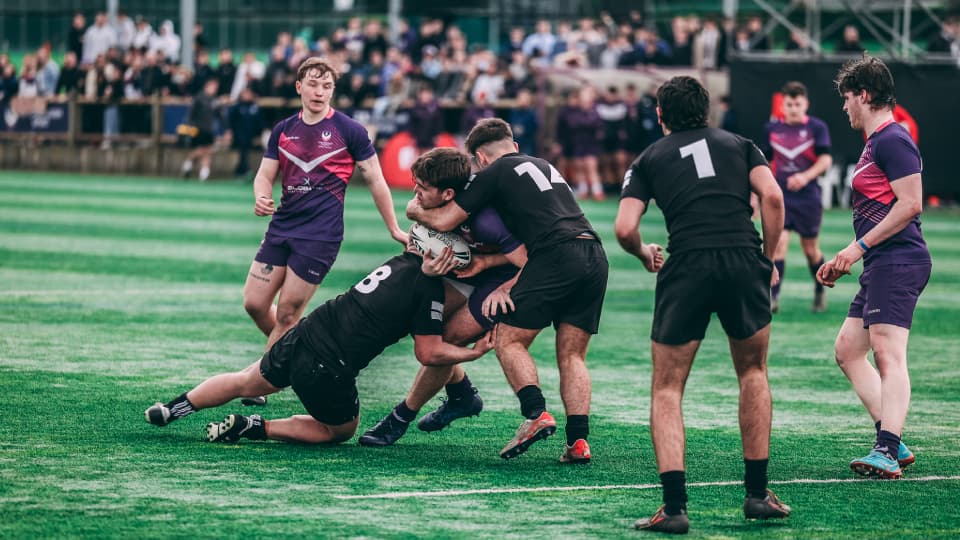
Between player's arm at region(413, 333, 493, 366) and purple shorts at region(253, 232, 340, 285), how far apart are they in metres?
1.92

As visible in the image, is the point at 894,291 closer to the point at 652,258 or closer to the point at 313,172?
the point at 652,258

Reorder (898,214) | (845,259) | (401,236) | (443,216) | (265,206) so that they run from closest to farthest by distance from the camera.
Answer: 1. (845,259)
2. (898,214)
3. (443,216)
4. (401,236)
5. (265,206)

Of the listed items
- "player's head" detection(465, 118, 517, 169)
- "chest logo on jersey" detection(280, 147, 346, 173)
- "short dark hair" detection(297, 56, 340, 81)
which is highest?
"short dark hair" detection(297, 56, 340, 81)

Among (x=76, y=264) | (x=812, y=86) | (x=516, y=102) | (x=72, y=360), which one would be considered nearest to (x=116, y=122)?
(x=516, y=102)

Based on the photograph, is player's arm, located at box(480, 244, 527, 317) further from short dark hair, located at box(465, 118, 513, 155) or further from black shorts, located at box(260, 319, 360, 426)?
black shorts, located at box(260, 319, 360, 426)

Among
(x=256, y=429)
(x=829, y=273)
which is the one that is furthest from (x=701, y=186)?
(x=256, y=429)

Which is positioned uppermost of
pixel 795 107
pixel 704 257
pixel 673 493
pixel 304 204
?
pixel 795 107

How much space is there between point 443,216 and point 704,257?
177cm

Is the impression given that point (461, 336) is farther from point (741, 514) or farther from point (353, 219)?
point (353, 219)

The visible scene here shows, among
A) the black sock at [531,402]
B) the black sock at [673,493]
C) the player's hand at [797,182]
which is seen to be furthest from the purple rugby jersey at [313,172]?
the player's hand at [797,182]

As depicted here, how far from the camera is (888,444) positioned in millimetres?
7594

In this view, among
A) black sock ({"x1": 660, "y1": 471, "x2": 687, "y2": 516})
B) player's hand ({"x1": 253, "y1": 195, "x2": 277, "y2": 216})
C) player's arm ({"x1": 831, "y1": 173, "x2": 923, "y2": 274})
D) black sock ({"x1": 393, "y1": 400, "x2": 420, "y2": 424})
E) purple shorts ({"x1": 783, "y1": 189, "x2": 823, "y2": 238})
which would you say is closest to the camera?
black sock ({"x1": 660, "y1": 471, "x2": 687, "y2": 516})

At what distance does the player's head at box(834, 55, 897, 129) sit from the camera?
765 cm

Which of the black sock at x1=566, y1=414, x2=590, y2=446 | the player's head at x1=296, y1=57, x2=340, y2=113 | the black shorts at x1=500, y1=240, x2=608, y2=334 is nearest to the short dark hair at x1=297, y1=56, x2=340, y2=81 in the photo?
the player's head at x1=296, y1=57, x2=340, y2=113
